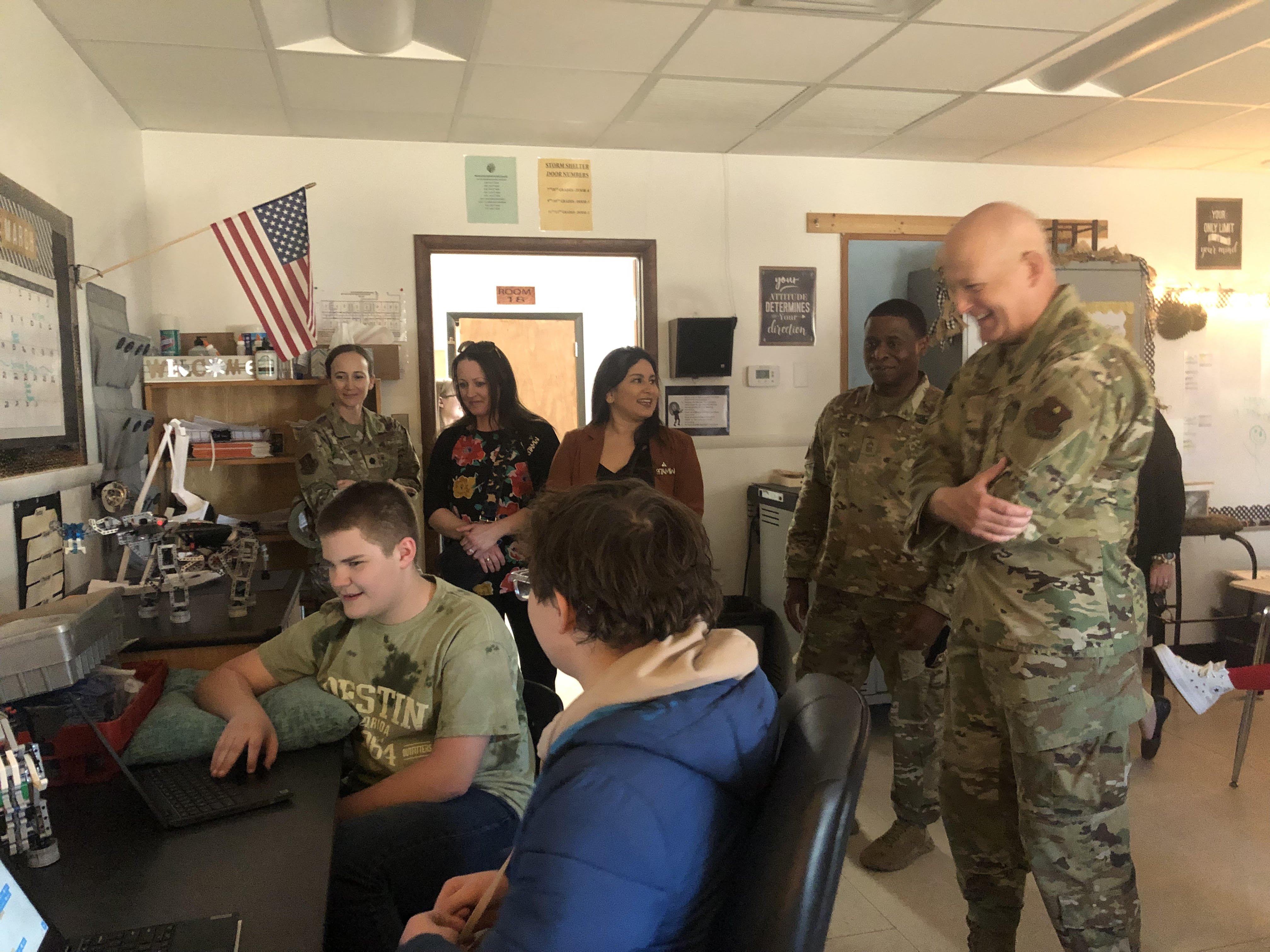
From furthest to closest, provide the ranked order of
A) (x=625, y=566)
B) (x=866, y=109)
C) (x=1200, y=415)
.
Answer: (x=1200, y=415) < (x=866, y=109) < (x=625, y=566)

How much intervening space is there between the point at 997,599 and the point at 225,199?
11.1ft

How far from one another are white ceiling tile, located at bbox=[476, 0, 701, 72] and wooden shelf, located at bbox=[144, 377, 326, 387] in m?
1.40

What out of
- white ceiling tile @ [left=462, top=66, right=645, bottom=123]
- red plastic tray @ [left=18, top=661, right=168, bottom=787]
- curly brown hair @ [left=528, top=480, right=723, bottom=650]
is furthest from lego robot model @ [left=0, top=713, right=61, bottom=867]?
white ceiling tile @ [left=462, top=66, right=645, bottom=123]

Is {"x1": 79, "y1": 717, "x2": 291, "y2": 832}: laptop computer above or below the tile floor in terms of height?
above

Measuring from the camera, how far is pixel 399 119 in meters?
3.43

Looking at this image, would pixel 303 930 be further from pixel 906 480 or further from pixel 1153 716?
pixel 1153 716

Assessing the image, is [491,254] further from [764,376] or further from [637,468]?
[637,468]

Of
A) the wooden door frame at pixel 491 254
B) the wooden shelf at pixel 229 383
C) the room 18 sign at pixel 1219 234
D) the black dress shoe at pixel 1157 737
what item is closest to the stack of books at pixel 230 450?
the wooden shelf at pixel 229 383

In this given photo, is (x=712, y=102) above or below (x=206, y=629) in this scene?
above

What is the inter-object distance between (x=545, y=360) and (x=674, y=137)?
283cm

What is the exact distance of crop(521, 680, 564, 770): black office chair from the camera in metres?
1.85

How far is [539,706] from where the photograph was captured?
1.86m

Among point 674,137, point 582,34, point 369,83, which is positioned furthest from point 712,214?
point 369,83

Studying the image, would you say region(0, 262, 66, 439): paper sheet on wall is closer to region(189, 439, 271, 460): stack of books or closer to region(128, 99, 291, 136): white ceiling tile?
region(189, 439, 271, 460): stack of books
